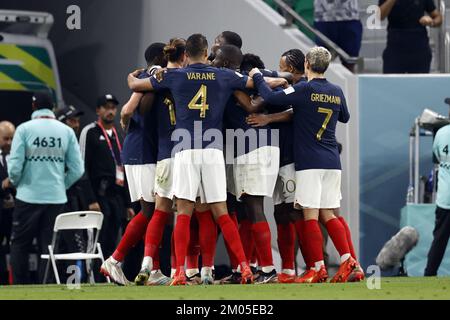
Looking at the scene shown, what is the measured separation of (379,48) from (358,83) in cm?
70

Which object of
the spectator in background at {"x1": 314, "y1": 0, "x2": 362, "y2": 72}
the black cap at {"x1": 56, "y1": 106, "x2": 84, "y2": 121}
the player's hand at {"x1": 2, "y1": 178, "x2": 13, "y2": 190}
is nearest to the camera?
the player's hand at {"x1": 2, "y1": 178, "x2": 13, "y2": 190}

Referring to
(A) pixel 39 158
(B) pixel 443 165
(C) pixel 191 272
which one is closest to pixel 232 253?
(C) pixel 191 272

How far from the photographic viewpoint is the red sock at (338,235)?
15227 mm

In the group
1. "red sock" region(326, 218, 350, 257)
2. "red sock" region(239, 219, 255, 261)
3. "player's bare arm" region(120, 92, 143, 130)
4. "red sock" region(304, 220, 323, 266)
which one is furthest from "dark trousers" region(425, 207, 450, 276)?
"player's bare arm" region(120, 92, 143, 130)

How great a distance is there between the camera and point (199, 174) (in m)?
14.8

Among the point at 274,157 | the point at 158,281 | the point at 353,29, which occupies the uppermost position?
the point at 353,29

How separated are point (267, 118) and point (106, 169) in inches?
186

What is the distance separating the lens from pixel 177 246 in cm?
1471

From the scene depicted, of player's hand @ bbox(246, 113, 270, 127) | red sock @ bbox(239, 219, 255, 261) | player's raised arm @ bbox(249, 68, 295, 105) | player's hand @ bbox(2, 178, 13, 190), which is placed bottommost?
red sock @ bbox(239, 219, 255, 261)

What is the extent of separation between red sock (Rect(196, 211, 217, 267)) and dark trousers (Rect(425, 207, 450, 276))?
3.56 meters

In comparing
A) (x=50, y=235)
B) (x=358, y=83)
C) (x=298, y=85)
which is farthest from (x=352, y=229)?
(x=298, y=85)

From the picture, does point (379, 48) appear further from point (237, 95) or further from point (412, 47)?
point (237, 95)

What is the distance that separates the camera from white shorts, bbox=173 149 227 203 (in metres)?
14.8

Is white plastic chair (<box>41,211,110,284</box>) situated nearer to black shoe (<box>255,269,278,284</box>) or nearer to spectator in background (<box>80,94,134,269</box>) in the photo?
spectator in background (<box>80,94,134,269</box>)
